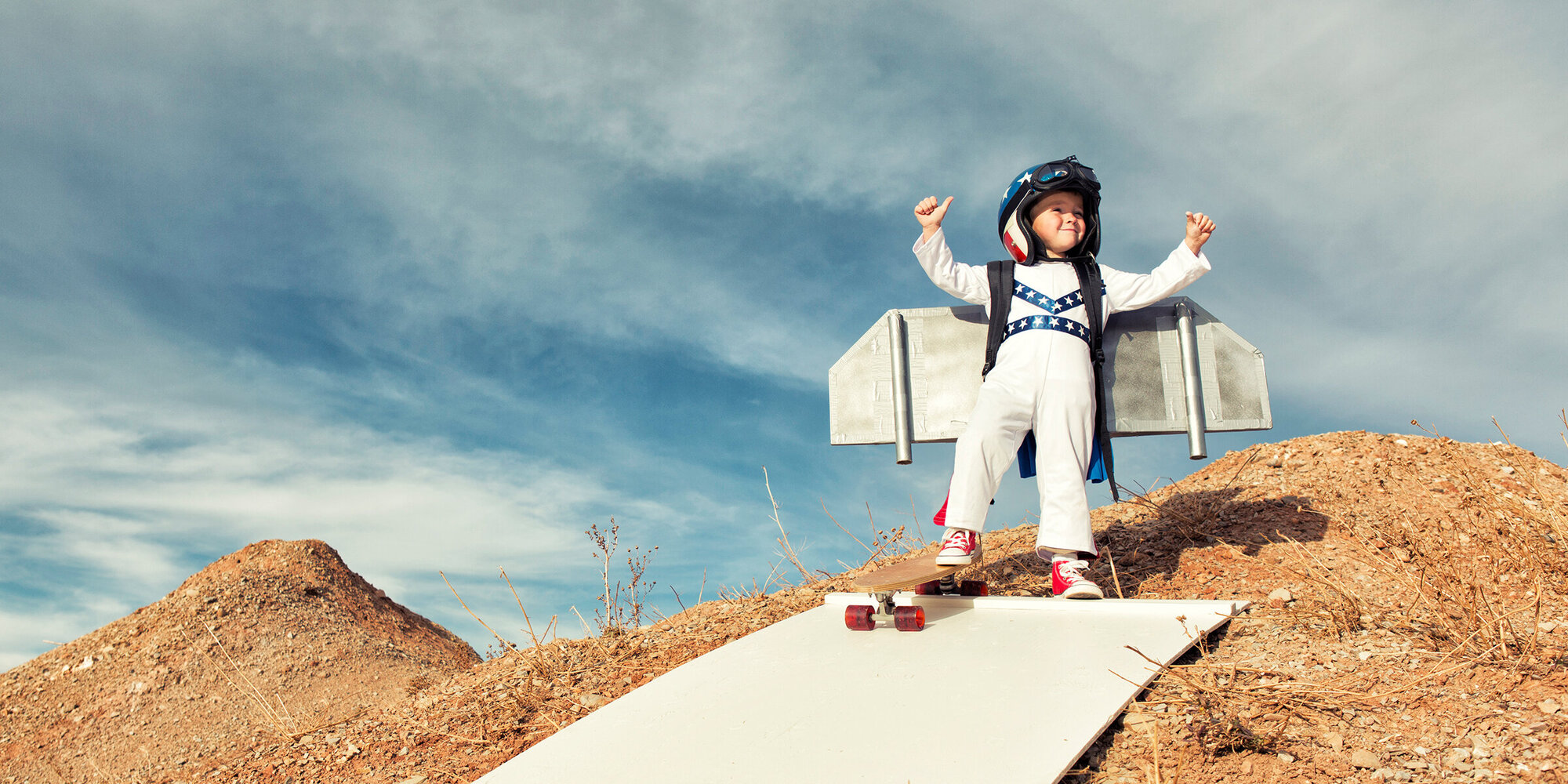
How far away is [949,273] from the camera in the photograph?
466 centimetres

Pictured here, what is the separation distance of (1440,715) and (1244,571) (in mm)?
2113

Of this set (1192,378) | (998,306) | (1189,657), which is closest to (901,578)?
(1189,657)

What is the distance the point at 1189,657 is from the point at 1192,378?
1.64m

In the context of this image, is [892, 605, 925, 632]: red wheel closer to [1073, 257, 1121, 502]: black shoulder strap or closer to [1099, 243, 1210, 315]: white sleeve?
[1073, 257, 1121, 502]: black shoulder strap

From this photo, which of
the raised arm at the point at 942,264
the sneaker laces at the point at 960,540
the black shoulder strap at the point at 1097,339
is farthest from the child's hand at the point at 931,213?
the sneaker laces at the point at 960,540

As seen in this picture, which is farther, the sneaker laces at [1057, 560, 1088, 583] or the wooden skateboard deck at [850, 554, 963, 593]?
the sneaker laces at [1057, 560, 1088, 583]

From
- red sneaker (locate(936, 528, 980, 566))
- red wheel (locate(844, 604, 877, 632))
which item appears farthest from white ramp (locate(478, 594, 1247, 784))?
red sneaker (locate(936, 528, 980, 566))

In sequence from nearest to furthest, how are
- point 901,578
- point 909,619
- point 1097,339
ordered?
point 909,619
point 901,578
point 1097,339

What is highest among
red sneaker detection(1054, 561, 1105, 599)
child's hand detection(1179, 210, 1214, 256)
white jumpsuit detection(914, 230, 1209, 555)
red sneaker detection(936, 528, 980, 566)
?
child's hand detection(1179, 210, 1214, 256)

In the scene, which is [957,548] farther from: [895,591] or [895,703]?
[895,703]

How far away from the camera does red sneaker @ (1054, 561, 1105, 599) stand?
422 centimetres

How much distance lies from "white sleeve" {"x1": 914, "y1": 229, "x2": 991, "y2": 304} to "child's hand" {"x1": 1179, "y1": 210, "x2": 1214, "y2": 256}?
39.7 inches

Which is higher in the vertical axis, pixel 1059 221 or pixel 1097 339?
pixel 1059 221

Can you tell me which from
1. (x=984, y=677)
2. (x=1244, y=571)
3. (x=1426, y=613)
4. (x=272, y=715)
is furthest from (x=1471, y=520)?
(x=272, y=715)
